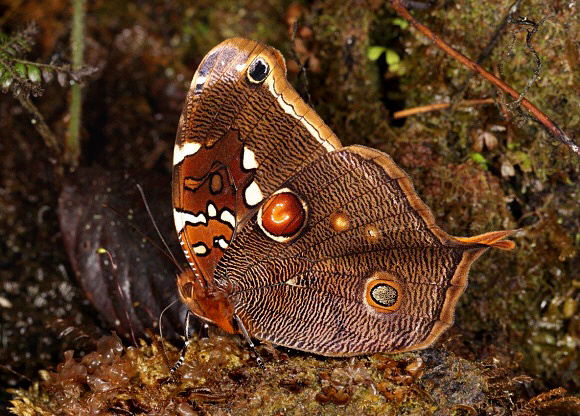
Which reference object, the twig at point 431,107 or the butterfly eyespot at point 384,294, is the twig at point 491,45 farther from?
the butterfly eyespot at point 384,294

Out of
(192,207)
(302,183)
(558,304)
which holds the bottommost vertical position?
(558,304)

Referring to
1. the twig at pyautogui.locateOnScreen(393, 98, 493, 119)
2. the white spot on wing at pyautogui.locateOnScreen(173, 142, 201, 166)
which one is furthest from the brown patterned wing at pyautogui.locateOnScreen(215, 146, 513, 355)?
the twig at pyautogui.locateOnScreen(393, 98, 493, 119)

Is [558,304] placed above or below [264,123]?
below

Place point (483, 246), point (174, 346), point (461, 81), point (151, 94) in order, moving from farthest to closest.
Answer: point (151, 94)
point (461, 81)
point (174, 346)
point (483, 246)

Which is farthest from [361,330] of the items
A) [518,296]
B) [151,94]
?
[151,94]

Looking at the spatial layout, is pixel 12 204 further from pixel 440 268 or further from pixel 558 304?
pixel 558 304

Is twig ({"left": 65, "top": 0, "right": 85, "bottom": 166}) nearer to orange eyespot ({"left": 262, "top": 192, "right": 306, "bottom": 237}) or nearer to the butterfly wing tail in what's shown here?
orange eyespot ({"left": 262, "top": 192, "right": 306, "bottom": 237})
